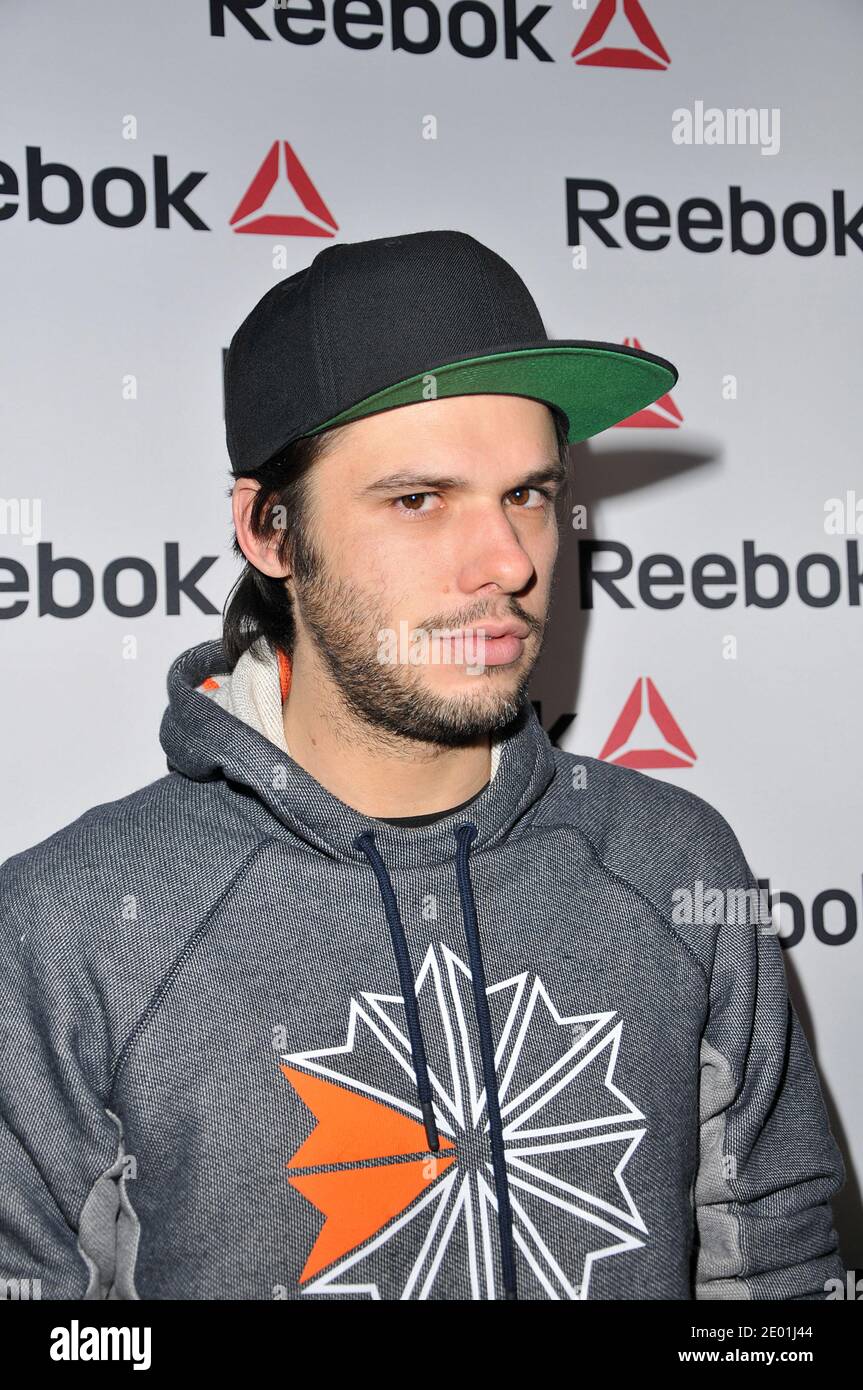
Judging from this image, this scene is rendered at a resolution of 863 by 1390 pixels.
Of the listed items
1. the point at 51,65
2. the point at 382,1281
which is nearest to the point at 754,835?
the point at 382,1281

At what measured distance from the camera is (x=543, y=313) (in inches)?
58.9

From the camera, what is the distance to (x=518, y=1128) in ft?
3.28

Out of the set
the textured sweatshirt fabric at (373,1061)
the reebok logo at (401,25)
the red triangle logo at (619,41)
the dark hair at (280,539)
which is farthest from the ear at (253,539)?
the red triangle logo at (619,41)

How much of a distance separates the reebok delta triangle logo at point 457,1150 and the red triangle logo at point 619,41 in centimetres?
120

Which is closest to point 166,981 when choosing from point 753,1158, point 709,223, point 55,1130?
point 55,1130

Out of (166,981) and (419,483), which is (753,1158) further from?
(419,483)

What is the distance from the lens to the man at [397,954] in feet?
3.17

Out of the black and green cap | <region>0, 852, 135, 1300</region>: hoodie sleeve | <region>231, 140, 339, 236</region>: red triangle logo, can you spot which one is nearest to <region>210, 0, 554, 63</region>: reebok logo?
<region>231, 140, 339, 236</region>: red triangle logo

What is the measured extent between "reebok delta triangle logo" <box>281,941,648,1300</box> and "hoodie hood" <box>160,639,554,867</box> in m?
0.12

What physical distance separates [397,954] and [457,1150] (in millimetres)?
172
